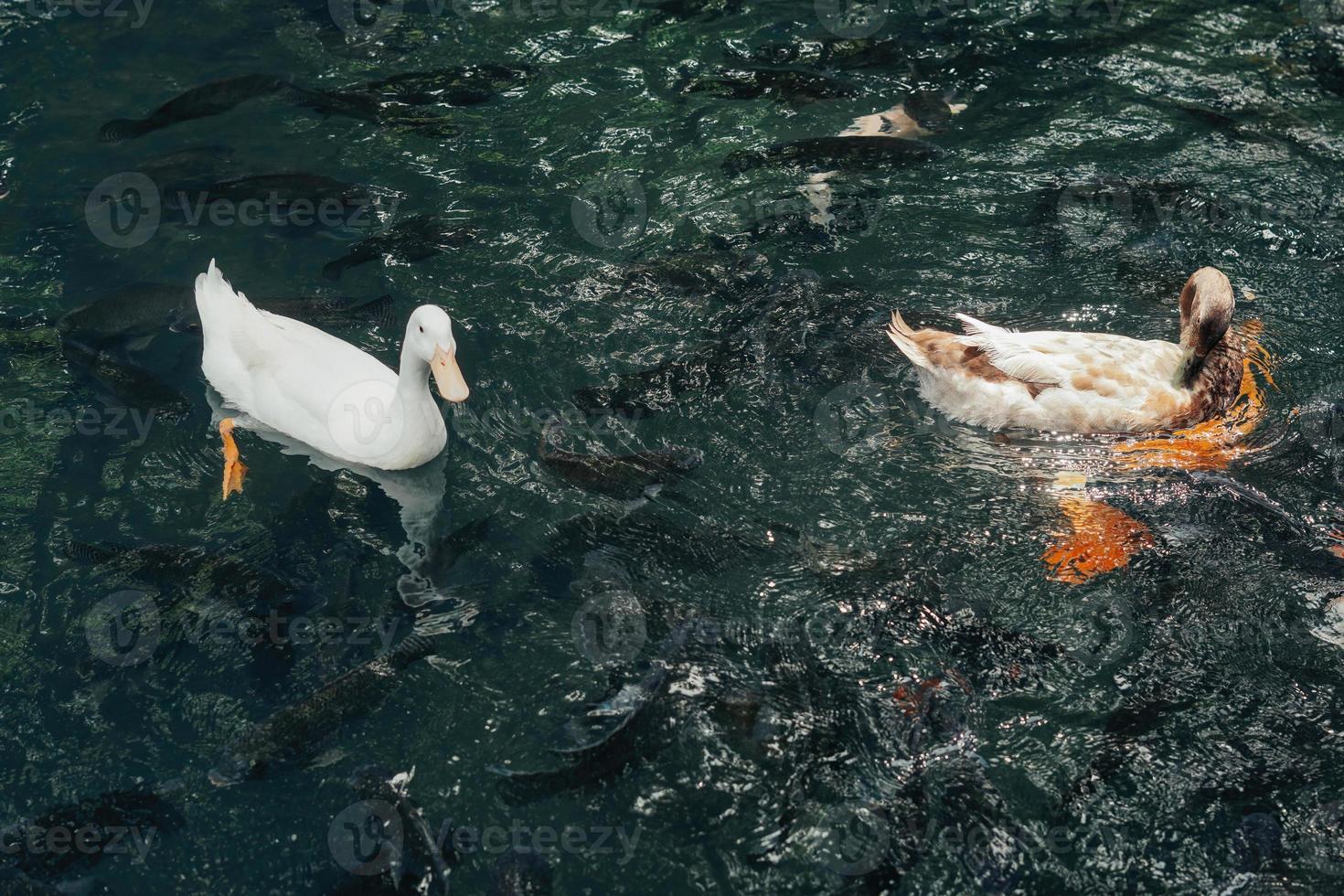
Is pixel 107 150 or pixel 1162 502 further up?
pixel 107 150

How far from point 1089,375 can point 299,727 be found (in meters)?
4.68

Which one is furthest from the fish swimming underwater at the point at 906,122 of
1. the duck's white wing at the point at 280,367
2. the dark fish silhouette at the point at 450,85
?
the duck's white wing at the point at 280,367

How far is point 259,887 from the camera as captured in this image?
4387 millimetres

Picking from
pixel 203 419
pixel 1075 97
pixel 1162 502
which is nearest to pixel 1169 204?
pixel 1075 97

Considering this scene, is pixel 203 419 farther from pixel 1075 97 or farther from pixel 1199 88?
pixel 1199 88

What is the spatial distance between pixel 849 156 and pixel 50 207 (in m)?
6.04

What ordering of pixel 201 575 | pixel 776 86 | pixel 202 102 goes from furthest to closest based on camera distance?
pixel 776 86 → pixel 202 102 → pixel 201 575

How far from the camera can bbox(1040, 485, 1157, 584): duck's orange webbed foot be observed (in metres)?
5.56

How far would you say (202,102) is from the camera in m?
8.80
